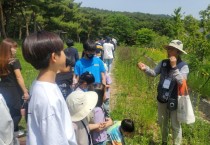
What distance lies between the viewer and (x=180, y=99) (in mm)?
Result: 4711

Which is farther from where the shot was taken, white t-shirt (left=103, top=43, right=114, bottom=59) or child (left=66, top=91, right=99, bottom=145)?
white t-shirt (left=103, top=43, right=114, bottom=59)

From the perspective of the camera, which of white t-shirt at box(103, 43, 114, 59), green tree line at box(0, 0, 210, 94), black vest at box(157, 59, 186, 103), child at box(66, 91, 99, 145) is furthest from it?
white t-shirt at box(103, 43, 114, 59)

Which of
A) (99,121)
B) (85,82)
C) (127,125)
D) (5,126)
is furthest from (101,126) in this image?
(5,126)

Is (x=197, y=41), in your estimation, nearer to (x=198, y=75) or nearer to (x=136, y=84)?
→ (x=198, y=75)

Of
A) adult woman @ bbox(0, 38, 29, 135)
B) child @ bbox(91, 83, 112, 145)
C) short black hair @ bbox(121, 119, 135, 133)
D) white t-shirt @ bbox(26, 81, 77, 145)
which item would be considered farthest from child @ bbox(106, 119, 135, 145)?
white t-shirt @ bbox(26, 81, 77, 145)

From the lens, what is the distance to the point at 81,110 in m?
2.93

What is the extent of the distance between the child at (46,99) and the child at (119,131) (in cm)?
175

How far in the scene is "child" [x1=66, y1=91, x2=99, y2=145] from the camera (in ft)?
9.57

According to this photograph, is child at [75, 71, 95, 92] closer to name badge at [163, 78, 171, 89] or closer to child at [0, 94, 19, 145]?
name badge at [163, 78, 171, 89]

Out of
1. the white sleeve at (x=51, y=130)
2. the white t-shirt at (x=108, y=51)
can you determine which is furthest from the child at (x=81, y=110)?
the white t-shirt at (x=108, y=51)

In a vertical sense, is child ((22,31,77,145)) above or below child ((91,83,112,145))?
above

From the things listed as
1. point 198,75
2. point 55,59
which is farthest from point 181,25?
point 55,59

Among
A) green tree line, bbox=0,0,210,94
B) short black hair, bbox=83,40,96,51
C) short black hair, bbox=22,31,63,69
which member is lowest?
green tree line, bbox=0,0,210,94

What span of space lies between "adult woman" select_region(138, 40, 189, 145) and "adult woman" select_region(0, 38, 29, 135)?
1718 millimetres
